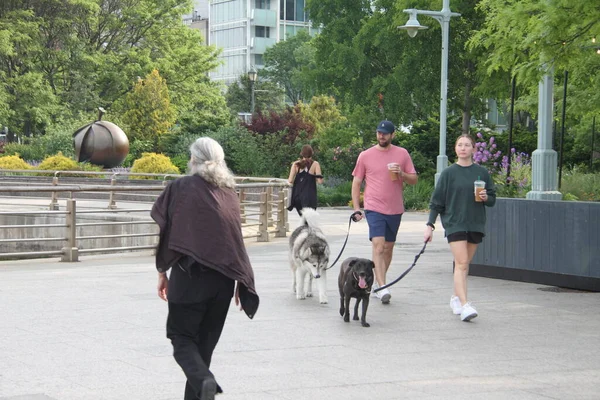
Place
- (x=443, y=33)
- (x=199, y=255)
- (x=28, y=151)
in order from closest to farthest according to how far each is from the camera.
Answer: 1. (x=199, y=255)
2. (x=443, y=33)
3. (x=28, y=151)

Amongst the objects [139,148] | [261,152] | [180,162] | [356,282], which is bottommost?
[356,282]

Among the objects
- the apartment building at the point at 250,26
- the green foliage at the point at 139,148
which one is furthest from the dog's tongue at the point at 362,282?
the apartment building at the point at 250,26

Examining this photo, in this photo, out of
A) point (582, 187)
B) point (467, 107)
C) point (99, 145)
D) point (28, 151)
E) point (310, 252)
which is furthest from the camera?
point (28, 151)

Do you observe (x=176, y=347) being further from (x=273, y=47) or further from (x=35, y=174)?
(x=273, y=47)

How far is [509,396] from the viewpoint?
23.7ft

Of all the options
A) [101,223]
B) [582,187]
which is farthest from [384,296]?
[582,187]

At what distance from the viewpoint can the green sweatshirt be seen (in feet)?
34.8

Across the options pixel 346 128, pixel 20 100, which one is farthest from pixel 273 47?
pixel 346 128

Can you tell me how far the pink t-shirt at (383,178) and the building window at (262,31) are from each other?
337ft

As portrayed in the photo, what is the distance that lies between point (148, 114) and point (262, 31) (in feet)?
191

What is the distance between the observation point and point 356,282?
1023 cm

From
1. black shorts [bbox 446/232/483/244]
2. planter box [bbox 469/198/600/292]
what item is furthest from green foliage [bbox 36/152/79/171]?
black shorts [bbox 446/232/483/244]

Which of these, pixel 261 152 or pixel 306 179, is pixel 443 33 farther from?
pixel 261 152

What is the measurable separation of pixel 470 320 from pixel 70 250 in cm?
852
